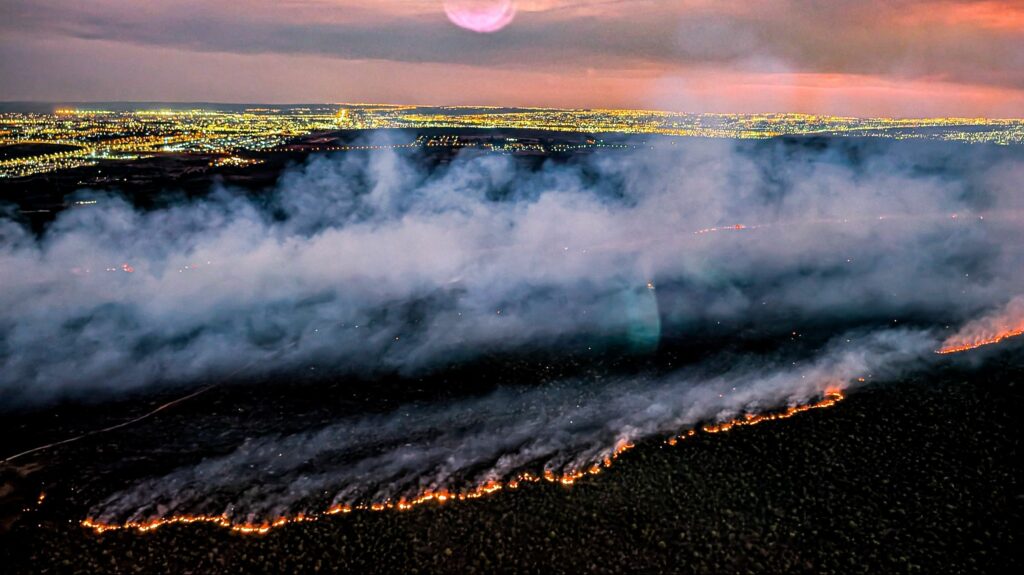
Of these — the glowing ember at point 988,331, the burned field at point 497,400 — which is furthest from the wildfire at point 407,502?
the glowing ember at point 988,331

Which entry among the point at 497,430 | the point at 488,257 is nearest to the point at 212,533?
the point at 497,430

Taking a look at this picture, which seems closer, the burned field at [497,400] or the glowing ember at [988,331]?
the burned field at [497,400]

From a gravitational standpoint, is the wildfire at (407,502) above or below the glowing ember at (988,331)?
below

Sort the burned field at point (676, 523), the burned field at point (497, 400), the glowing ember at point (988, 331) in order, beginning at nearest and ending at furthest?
the burned field at point (676, 523) < the burned field at point (497, 400) < the glowing ember at point (988, 331)

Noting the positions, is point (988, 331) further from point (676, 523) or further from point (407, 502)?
point (407, 502)

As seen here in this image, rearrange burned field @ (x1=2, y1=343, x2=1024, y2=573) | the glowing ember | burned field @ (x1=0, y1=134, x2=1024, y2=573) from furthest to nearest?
the glowing ember < burned field @ (x1=0, y1=134, x2=1024, y2=573) < burned field @ (x1=2, y1=343, x2=1024, y2=573)

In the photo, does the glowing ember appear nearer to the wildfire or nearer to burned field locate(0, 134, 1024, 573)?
burned field locate(0, 134, 1024, 573)

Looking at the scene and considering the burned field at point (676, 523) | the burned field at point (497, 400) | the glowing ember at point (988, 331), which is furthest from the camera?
the glowing ember at point (988, 331)

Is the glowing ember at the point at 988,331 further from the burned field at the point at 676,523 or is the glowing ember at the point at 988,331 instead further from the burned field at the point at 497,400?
the burned field at the point at 676,523

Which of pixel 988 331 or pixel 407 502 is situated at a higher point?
pixel 988 331

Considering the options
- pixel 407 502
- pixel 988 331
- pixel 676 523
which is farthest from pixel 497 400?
pixel 988 331

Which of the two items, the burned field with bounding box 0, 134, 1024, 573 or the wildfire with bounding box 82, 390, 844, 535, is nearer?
the burned field with bounding box 0, 134, 1024, 573

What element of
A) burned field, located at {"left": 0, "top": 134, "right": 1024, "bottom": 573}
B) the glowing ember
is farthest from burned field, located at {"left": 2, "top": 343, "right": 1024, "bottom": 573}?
the glowing ember
